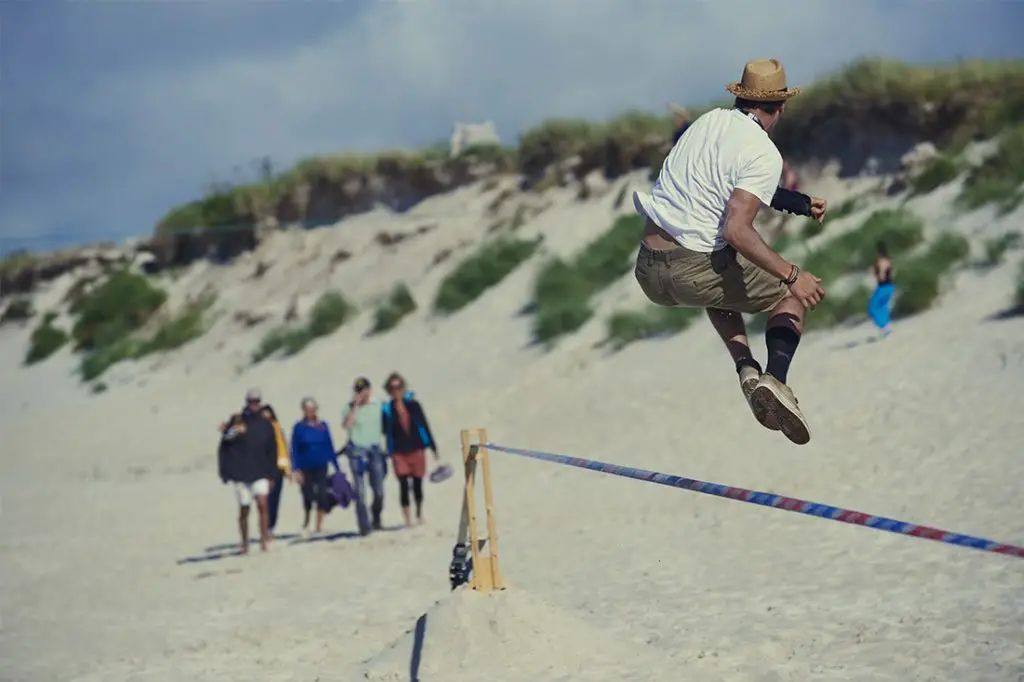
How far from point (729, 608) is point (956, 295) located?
10729 mm

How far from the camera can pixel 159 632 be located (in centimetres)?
1195

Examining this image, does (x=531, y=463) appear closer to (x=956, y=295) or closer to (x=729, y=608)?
(x=956, y=295)

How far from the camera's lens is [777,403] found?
240 inches

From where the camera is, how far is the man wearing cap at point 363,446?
15547 mm

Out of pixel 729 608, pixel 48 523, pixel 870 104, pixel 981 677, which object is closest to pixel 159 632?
pixel 729 608

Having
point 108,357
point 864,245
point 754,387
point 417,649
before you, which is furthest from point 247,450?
point 108,357

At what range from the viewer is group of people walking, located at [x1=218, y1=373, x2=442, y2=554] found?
Result: 15000 mm

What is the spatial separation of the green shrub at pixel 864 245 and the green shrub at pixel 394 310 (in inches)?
450

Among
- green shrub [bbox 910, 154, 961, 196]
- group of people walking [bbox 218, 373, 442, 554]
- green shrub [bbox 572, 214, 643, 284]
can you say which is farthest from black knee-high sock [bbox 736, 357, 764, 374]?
green shrub [bbox 572, 214, 643, 284]

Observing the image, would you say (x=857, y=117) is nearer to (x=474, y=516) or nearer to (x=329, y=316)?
(x=329, y=316)

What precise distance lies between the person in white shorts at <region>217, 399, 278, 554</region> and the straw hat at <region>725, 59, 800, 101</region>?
9571 millimetres

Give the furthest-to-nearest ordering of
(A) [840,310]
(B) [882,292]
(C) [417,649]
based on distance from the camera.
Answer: (A) [840,310] < (B) [882,292] < (C) [417,649]

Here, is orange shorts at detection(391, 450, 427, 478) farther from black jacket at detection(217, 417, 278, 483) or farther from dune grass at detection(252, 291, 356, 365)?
dune grass at detection(252, 291, 356, 365)

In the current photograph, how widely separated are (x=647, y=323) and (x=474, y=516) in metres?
15.3
